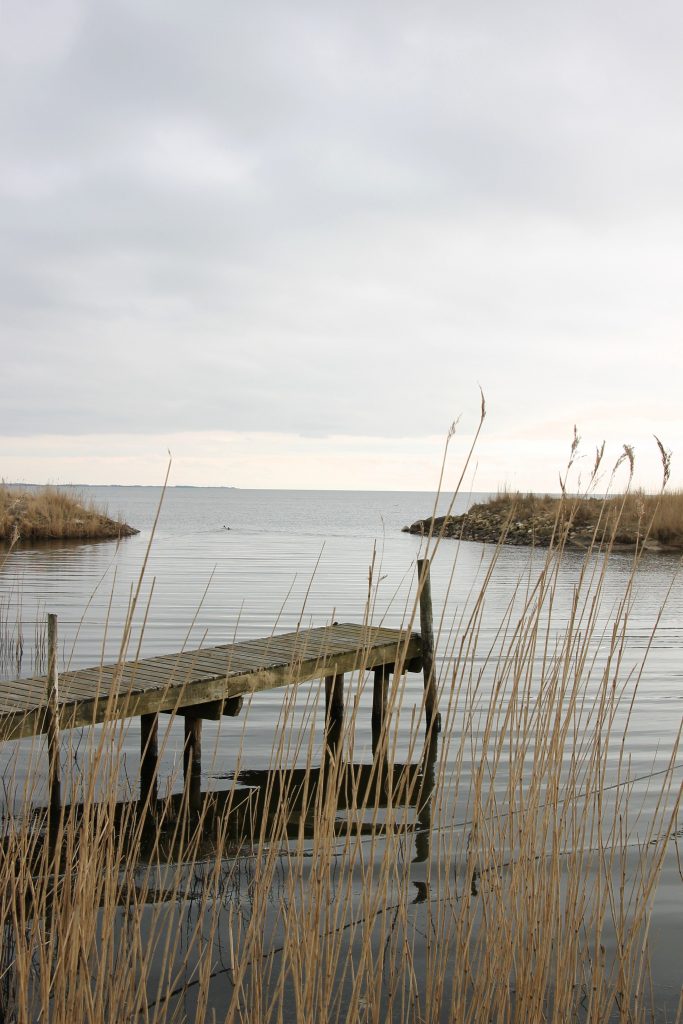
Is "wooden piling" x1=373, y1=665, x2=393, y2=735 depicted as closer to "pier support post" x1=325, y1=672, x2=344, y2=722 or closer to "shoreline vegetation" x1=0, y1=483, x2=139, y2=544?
"pier support post" x1=325, y1=672, x2=344, y2=722

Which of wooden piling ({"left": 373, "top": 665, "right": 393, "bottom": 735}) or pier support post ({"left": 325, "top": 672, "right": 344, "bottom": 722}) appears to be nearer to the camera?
pier support post ({"left": 325, "top": 672, "right": 344, "bottom": 722})

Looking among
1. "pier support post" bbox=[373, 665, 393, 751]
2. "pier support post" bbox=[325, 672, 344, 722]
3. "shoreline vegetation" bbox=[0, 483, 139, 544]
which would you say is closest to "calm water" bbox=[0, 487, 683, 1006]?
"pier support post" bbox=[373, 665, 393, 751]

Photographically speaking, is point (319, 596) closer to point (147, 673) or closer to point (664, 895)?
point (147, 673)

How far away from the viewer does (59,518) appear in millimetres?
27406

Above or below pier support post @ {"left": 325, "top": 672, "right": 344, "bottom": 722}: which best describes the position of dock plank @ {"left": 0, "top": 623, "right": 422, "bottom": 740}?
above

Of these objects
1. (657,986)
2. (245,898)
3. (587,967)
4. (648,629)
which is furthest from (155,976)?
(648,629)

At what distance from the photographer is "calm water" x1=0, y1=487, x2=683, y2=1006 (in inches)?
220

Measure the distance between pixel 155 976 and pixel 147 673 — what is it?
2053mm

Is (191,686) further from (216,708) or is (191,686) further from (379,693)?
(379,693)

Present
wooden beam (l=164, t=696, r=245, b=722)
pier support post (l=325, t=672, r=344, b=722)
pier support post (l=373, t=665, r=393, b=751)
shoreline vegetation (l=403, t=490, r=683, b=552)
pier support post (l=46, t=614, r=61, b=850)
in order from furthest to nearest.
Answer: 1. shoreline vegetation (l=403, t=490, r=683, b=552)
2. pier support post (l=373, t=665, r=393, b=751)
3. pier support post (l=325, t=672, r=344, b=722)
4. wooden beam (l=164, t=696, r=245, b=722)
5. pier support post (l=46, t=614, r=61, b=850)

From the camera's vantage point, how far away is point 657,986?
345 centimetres

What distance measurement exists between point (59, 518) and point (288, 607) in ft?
50.2

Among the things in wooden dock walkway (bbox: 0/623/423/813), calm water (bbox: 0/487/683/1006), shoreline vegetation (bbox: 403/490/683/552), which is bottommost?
calm water (bbox: 0/487/683/1006)

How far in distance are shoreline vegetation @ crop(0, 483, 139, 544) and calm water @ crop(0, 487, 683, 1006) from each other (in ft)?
4.18
